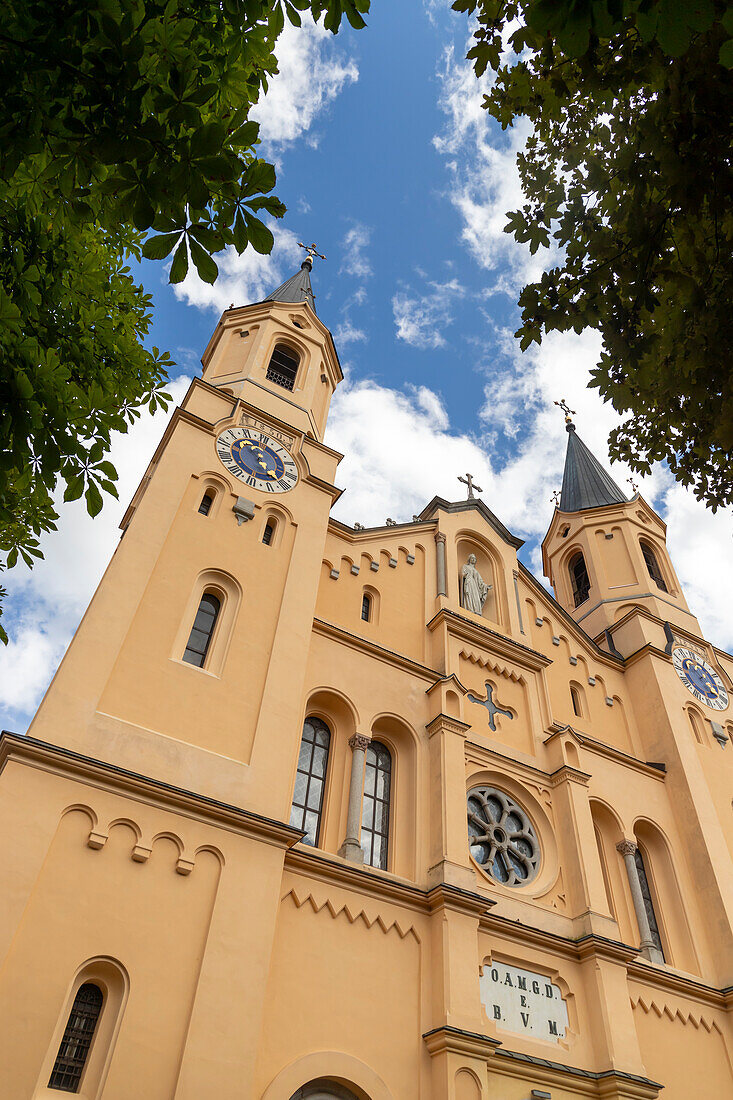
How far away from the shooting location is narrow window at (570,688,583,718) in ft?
56.9

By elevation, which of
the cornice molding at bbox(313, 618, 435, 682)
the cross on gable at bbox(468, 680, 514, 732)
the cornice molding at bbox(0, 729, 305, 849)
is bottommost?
the cornice molding at bbox(0, 729, 305, 849)

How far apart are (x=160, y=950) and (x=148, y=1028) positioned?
77 centimetres

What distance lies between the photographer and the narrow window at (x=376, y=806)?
40.4ft

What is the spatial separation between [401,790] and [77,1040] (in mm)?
6351

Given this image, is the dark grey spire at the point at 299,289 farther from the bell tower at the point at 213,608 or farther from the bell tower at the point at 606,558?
the bell tower at the point at 606,558

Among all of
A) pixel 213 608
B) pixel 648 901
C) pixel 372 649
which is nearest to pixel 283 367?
pixel 372 649

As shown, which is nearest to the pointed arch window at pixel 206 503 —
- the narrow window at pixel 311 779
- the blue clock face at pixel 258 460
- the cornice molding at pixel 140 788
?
the blue clock face at pixel 258 460

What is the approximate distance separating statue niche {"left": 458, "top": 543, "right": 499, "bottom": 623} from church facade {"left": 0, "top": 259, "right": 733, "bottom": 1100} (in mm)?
78

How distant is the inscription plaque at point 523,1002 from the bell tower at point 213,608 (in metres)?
4.08

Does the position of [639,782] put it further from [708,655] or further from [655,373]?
[655,373]

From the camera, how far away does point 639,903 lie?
14375mm

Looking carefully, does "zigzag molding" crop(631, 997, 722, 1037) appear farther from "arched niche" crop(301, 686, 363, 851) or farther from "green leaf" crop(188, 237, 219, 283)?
"green leaf" crop(188, 237, 219, 283)

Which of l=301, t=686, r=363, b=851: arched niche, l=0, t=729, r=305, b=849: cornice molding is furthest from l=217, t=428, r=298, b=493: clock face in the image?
l=0, t=729, r=305, b=849: cornice molding

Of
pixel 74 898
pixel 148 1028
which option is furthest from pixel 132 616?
pixel 148 1028
